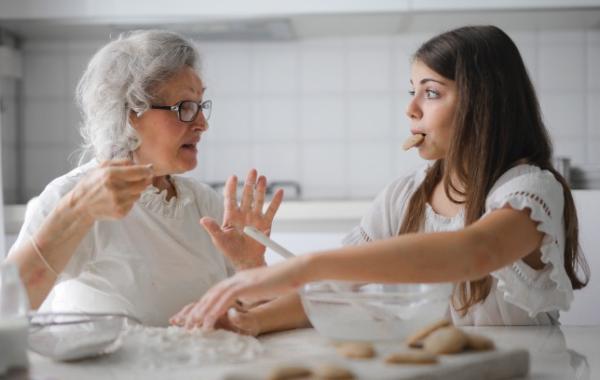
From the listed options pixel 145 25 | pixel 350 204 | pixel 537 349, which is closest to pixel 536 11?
pixel 350 204

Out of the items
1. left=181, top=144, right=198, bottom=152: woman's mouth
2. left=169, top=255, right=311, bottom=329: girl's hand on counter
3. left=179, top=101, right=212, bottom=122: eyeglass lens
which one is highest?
left=179, top=101, right=212, bottom=122: eyeglass lens

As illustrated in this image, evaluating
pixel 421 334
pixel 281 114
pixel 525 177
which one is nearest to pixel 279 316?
pixel 421 334

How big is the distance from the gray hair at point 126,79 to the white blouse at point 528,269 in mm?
699

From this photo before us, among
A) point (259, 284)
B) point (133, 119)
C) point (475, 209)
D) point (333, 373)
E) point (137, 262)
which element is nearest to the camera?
point (333, 373)

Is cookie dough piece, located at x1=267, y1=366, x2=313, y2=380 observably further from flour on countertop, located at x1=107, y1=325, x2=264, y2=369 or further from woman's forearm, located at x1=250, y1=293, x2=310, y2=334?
woman's forearm, located at x1=250, y1=293, x2=310, y2=334

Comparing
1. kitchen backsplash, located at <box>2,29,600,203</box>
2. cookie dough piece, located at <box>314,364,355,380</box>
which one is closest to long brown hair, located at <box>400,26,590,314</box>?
cookie dough piece, located at <box>314,364,355,380</box>

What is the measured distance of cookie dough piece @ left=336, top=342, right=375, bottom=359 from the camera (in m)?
0.92

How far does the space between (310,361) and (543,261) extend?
0.65m

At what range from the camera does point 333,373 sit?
2.73 ft

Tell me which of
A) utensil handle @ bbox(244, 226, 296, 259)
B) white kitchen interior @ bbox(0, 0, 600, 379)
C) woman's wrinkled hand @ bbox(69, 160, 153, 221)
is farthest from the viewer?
white kitchen interior @ bbox(0, 0, 600, 379)

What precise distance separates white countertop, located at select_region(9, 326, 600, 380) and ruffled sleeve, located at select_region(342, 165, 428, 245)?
57 cm

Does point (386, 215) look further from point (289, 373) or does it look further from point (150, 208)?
point (289, 373)

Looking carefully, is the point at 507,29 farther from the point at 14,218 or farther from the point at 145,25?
the point at 14,218

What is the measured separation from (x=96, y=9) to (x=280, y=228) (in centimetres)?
122
